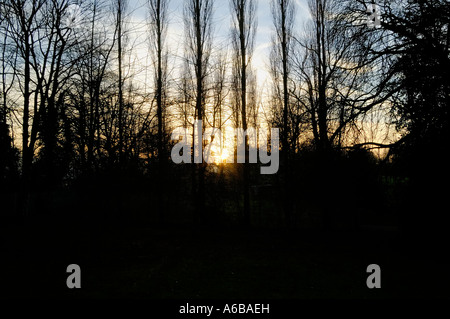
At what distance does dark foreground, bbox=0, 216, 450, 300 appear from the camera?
18.1 ft

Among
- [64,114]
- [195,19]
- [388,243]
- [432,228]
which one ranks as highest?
[195,19]

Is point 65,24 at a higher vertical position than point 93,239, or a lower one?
higher

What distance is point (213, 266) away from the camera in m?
7.64

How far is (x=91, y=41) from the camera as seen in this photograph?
1091 cm

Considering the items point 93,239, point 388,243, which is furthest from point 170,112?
point 388,243

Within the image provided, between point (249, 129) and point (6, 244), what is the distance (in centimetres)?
1229

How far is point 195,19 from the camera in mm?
16344

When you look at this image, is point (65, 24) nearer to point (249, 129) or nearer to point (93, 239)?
point (93, 239)

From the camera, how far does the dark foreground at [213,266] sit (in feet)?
18.1
